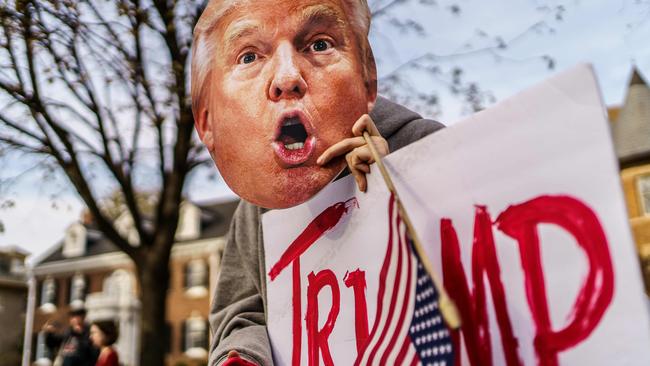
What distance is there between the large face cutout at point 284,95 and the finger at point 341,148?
0.08ft

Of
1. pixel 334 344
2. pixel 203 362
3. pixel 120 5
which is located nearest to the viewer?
pixel 334 344

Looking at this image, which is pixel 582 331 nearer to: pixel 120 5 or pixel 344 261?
pixel 344 261

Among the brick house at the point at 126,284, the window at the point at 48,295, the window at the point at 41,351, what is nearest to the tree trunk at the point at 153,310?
the brick house at the point at 126,284

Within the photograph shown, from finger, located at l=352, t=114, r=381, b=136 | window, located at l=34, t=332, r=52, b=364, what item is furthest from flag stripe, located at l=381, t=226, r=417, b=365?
window, located at l=34, t=332, r=52, b=364

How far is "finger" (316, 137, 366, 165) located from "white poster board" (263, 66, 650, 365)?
0.10 metres

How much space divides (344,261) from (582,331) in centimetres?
59

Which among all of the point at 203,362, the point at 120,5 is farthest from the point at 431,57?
the point at 203,362

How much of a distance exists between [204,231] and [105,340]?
23036 mm

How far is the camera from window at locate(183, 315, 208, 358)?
26656mm

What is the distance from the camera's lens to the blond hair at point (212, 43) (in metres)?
1.58

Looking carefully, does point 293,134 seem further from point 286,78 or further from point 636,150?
point 636,150

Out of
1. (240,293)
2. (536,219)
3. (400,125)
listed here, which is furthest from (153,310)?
(536,219)

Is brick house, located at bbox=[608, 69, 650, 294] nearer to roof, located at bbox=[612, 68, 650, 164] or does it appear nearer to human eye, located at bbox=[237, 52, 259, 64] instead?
roof, located at bbox=[612, 68, 650, 164]

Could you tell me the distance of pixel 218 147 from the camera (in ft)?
5.27
